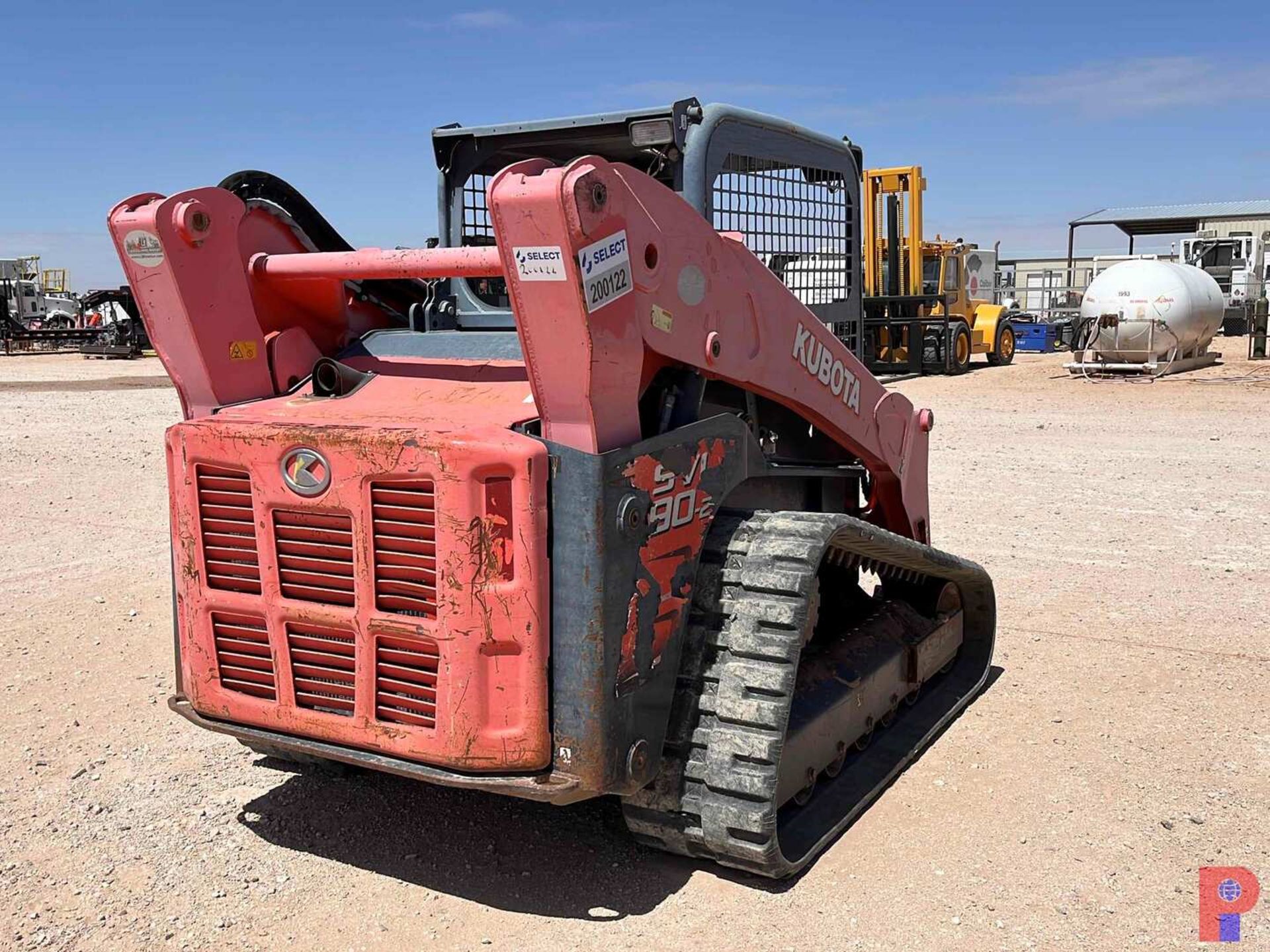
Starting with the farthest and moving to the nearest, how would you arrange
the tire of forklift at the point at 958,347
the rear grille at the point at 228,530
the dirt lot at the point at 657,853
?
the tire of forklift at the point at 958,347 → the rear grille at the point at 228,530 → the dirt lot at the point at 657,853

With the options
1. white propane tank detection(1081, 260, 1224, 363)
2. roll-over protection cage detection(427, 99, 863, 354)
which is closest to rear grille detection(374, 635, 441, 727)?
roll-over protection cage detection(427, 99, 863, 354)

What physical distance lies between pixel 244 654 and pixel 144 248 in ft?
4.16

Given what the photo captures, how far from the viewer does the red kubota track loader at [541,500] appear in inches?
119

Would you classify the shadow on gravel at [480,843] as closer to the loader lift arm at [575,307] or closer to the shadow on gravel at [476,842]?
the shadow on gravel at [476,842]

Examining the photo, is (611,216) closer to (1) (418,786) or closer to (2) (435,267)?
(2) (435,267)

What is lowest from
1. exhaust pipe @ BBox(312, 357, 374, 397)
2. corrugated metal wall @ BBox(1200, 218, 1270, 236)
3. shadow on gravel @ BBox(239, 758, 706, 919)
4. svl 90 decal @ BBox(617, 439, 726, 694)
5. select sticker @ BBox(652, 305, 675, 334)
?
shadow on gravel @ BBox(239, 758, 706, 919)

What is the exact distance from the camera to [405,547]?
10.3 ft

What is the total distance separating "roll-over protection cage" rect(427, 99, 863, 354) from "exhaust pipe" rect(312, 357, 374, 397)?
1.94 feet

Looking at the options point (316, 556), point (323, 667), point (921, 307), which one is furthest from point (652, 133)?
point (921, 307)

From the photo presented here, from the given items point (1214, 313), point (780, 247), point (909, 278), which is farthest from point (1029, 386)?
point (780, 247)

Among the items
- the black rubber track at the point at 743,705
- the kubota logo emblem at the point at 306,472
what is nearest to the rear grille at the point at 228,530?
the kubota logo emblem at the point at 306,472

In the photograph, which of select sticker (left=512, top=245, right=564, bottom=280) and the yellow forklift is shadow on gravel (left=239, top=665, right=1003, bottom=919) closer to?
select sticker (left=512, top=245, right=564, bottom=280)

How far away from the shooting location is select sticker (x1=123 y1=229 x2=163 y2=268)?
350 cm

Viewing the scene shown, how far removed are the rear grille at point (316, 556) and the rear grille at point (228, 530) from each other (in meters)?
0.11
